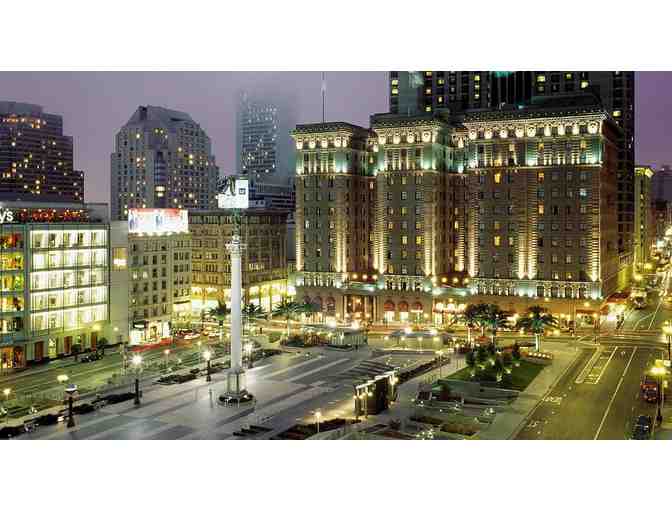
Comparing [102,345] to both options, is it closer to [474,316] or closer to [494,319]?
[474,316]

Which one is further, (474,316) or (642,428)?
(474,316)

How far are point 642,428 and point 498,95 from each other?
133812mm

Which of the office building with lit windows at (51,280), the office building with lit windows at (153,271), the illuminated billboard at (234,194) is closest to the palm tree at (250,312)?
the office building with lit windows at (153,271)

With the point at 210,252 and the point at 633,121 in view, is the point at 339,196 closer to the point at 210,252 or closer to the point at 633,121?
the point at 210,252

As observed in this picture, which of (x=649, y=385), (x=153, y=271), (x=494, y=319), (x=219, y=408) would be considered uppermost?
(x=153, y=271)

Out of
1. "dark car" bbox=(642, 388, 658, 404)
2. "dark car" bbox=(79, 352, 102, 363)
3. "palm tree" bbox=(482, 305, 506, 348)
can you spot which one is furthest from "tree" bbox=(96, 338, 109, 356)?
"dark car" bbox=(642, 388, 658, 404)

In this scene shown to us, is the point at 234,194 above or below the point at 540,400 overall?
above

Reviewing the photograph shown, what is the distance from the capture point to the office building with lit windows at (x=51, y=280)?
89.8 m

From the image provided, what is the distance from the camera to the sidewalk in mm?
59281

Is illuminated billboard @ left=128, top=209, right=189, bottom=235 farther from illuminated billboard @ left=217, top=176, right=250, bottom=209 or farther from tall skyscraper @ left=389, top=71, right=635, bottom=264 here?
tall skyscraper @ left=389, top=71, right=635, bottom=264

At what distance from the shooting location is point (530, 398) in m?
70.4

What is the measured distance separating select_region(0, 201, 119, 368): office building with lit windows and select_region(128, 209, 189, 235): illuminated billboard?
5661 mm

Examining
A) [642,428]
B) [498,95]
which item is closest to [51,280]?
[642,428]

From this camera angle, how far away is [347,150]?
421 ft
